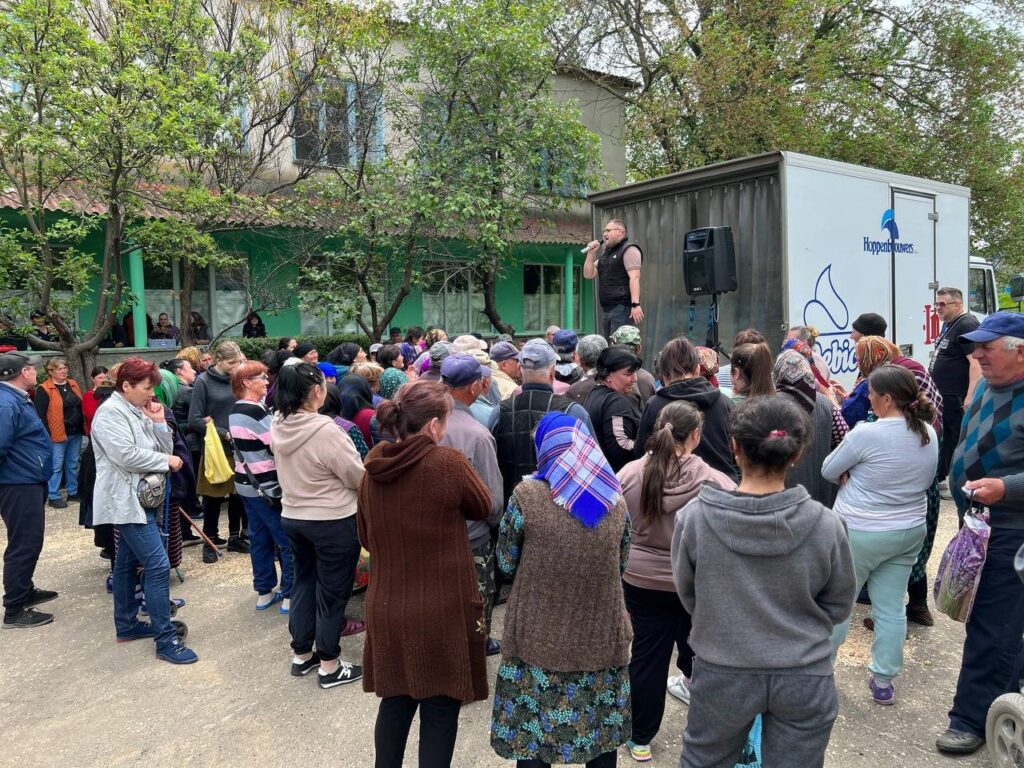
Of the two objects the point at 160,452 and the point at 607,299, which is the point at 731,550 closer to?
the point at 160,452

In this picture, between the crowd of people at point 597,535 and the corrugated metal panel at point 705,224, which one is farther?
the corrugated metal panel at point 705,224

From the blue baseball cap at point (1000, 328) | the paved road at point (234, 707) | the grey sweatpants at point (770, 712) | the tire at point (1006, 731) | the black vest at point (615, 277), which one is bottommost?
the paved road at point (234, 707)

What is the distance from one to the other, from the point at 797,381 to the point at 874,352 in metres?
0.48

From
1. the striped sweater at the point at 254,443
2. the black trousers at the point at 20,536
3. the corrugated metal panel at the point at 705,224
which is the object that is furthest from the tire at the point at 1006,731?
the black trousers at the point at 20,536

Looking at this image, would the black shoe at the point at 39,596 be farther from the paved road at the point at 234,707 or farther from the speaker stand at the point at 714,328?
the speaker stand at the point at 714,328

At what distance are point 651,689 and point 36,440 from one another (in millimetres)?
4221

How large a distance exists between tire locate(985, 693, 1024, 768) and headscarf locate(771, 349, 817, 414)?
1.89m

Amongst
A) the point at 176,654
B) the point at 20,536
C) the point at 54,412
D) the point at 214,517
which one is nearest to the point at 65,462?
the point at 54,412

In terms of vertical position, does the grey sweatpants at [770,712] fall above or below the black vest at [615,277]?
below

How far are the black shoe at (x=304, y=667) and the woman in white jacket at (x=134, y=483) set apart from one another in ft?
2.26

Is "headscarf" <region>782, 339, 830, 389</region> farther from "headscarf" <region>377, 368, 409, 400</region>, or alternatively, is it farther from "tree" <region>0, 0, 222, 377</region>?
"tree" <region>0, 0, 222, 377</region>

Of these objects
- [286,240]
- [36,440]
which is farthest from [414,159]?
[36,440]

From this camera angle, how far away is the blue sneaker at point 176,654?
4066 millimetres

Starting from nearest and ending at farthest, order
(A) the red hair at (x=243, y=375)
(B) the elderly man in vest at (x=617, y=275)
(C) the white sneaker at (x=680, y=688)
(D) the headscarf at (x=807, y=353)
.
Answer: (C) the white sneaker at (x=680, y=688) → (A) the red hair at (x=243, y=375) → (D) the headscarf at (x=807, y=353) → (B) the elderly man in vest at (x=617, y=275)
